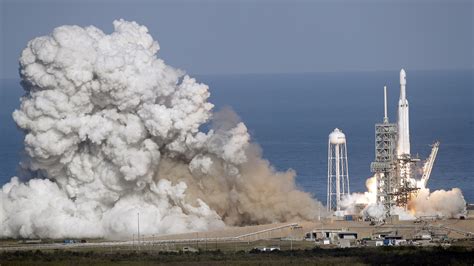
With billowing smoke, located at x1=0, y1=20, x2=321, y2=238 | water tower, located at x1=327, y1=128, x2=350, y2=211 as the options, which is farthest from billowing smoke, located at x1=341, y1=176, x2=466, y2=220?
billowing smoke, located at x1=0, y1=20, x2=321, y2=238

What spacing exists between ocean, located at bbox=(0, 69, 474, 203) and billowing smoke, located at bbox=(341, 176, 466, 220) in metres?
8.21

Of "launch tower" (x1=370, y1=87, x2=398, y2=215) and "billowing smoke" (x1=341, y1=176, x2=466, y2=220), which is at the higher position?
"launch tower" (x1=370, y1=87, x2=398, y2=215)

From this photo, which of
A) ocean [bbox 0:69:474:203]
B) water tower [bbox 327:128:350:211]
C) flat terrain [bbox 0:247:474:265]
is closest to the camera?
flat terrain [bbox 0:247:474:265]

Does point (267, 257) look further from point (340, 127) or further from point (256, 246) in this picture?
point (340, 127)

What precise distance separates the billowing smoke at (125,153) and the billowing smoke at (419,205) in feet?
5.56

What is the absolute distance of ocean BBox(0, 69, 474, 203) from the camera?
307 feet

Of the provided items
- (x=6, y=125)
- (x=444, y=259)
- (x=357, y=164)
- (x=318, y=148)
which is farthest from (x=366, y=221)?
(x=6, y=125)

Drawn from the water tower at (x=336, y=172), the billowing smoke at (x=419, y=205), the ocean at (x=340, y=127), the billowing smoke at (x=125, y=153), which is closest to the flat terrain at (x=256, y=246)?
the billowing smoke at (x=419, y=205)

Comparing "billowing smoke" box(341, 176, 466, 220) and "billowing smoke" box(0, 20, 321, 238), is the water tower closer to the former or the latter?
"billowing smoke" box(341, 176, 466, 220)

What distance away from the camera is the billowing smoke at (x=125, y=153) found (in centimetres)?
7094

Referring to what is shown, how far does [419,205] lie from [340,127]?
53413mm

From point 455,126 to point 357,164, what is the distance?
34528 millimetres

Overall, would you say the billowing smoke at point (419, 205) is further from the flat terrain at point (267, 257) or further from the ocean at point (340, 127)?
the ocean at point (340, 127)

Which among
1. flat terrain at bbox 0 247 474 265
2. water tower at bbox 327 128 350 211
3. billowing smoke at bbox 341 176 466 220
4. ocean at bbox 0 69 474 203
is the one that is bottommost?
flat terrain at bbox 0 247 474 265
